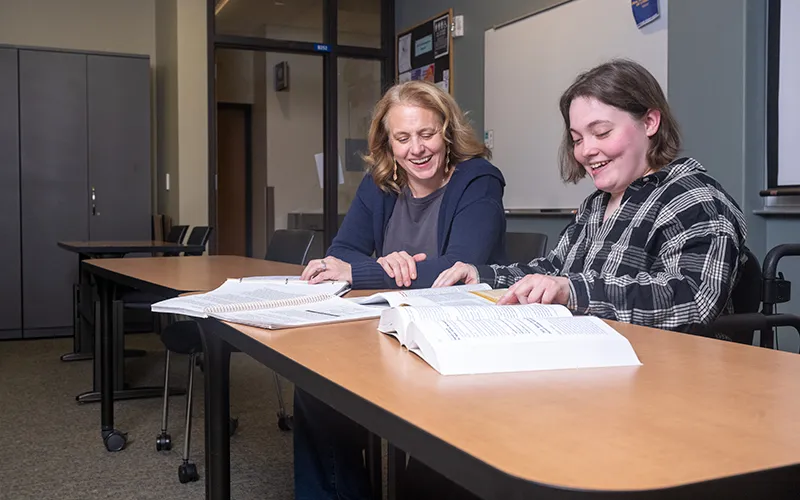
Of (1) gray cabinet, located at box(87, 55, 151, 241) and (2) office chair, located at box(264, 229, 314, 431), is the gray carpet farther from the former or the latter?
(1) gray cabinet, located at box(87, 55, 151, 241)

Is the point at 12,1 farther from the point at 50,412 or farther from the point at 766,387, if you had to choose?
the point at 766,387

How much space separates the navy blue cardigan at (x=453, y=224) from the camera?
1.89m

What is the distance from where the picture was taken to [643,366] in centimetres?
80

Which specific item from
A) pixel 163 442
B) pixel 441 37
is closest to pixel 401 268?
pixel 163 442

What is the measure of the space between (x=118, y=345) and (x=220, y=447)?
215 cm

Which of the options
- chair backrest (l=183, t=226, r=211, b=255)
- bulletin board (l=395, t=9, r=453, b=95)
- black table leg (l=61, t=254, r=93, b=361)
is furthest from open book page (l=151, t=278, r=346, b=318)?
bulletin board (l=395, t=9, r=453, b=95)

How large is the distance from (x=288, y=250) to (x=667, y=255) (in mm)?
1752

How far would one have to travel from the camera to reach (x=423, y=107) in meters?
2.09

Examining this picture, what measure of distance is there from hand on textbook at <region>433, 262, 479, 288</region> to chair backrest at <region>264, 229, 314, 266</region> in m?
1.10

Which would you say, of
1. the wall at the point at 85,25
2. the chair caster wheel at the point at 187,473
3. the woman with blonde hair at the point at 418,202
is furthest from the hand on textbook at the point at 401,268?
the wall at the point at 85,25

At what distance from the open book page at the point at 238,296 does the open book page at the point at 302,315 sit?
0.06 m

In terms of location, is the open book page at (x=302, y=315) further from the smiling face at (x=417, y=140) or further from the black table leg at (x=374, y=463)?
the smiling face at (x=417, y=140)

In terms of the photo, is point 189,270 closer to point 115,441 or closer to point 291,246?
point 291,246

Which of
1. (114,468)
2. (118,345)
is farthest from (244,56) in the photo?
(114,468)
